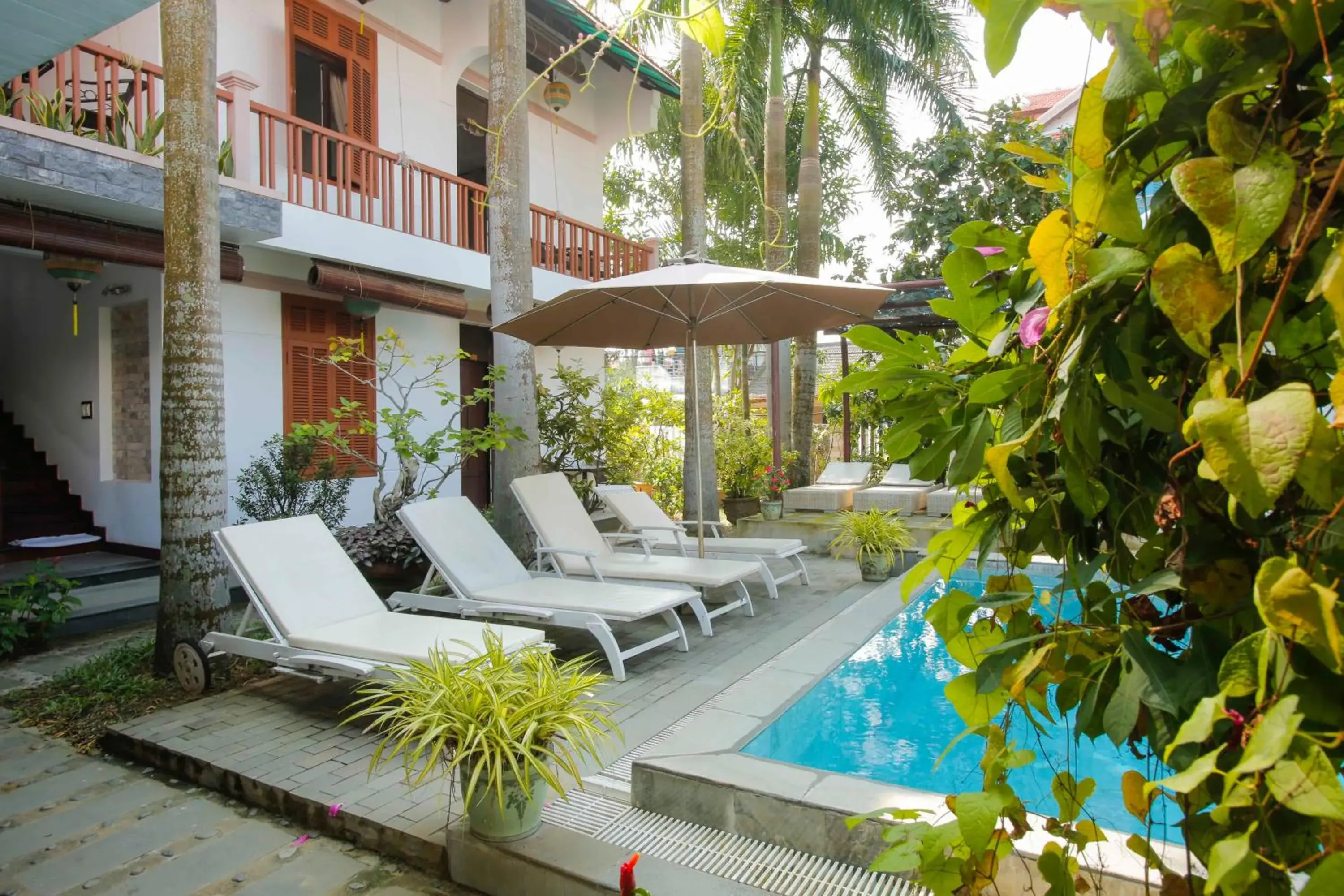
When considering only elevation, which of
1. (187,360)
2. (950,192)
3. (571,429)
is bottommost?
(571,429)

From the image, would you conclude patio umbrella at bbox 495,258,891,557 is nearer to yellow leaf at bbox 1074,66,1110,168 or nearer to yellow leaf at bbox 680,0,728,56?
yellow leaf at bbox 680,0,728,56

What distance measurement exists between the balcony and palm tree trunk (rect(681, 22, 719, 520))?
2.42m

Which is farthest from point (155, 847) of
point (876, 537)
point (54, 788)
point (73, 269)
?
point (73, 269)

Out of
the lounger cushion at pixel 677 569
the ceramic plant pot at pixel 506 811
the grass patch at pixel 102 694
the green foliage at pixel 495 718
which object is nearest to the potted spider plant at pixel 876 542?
the lounger cushion at pixel 677 569

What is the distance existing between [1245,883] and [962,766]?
3796 mm

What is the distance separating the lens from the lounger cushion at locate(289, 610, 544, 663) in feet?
13.6

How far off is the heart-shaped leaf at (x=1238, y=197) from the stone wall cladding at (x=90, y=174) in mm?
6493

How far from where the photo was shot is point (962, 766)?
3.90 meters

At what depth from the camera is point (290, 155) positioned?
8.82m

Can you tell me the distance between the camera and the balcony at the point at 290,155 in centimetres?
703

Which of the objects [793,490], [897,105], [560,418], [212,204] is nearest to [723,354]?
[897,105]

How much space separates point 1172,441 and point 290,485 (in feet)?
29.5

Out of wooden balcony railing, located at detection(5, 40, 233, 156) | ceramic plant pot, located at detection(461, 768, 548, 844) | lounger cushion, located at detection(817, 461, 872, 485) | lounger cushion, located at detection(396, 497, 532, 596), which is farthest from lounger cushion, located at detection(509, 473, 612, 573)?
lounger cushion, located at detection(817, 461, 872, 485)

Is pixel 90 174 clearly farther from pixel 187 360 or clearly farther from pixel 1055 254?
pixel 1055 254
